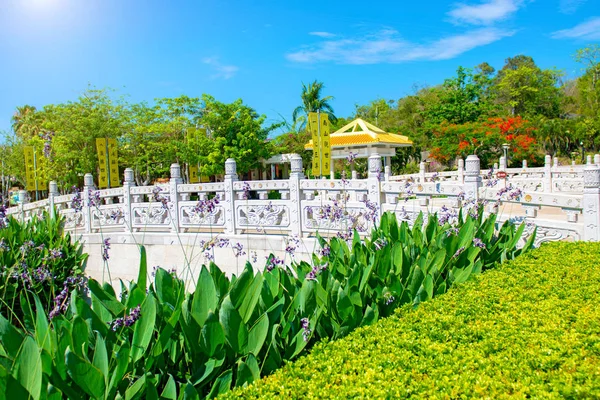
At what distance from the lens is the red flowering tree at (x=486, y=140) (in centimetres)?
2444

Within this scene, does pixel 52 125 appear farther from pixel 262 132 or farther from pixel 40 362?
pixel 40 362

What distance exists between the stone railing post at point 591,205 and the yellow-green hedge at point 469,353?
2.01 meters

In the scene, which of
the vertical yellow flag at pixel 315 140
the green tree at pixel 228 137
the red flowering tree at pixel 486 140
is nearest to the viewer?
the vertical yellow flag at pixel 315 140

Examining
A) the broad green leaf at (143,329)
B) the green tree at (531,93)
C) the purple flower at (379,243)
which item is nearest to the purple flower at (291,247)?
the purple flower at (379,243)

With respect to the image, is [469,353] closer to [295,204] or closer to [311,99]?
[295,204]

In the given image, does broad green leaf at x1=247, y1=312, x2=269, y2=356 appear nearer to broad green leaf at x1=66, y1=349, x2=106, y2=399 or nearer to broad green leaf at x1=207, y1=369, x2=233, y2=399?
broad green leaf at x1=207, y1=369, x2=233, y2=399

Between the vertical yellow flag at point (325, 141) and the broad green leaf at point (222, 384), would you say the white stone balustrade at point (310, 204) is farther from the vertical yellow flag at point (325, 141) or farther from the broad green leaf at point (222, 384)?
the vertical yellow flag at point (325, 141)

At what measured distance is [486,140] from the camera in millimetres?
24266

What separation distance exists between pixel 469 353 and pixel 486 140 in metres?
23.8

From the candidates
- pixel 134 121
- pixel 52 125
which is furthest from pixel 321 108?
pixel 52 125

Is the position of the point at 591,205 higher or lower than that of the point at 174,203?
lower

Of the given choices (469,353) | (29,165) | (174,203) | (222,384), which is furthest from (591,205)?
(29,165)

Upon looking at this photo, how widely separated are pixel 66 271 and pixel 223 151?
47.7ft

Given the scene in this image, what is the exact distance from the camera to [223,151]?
22.5 meters
